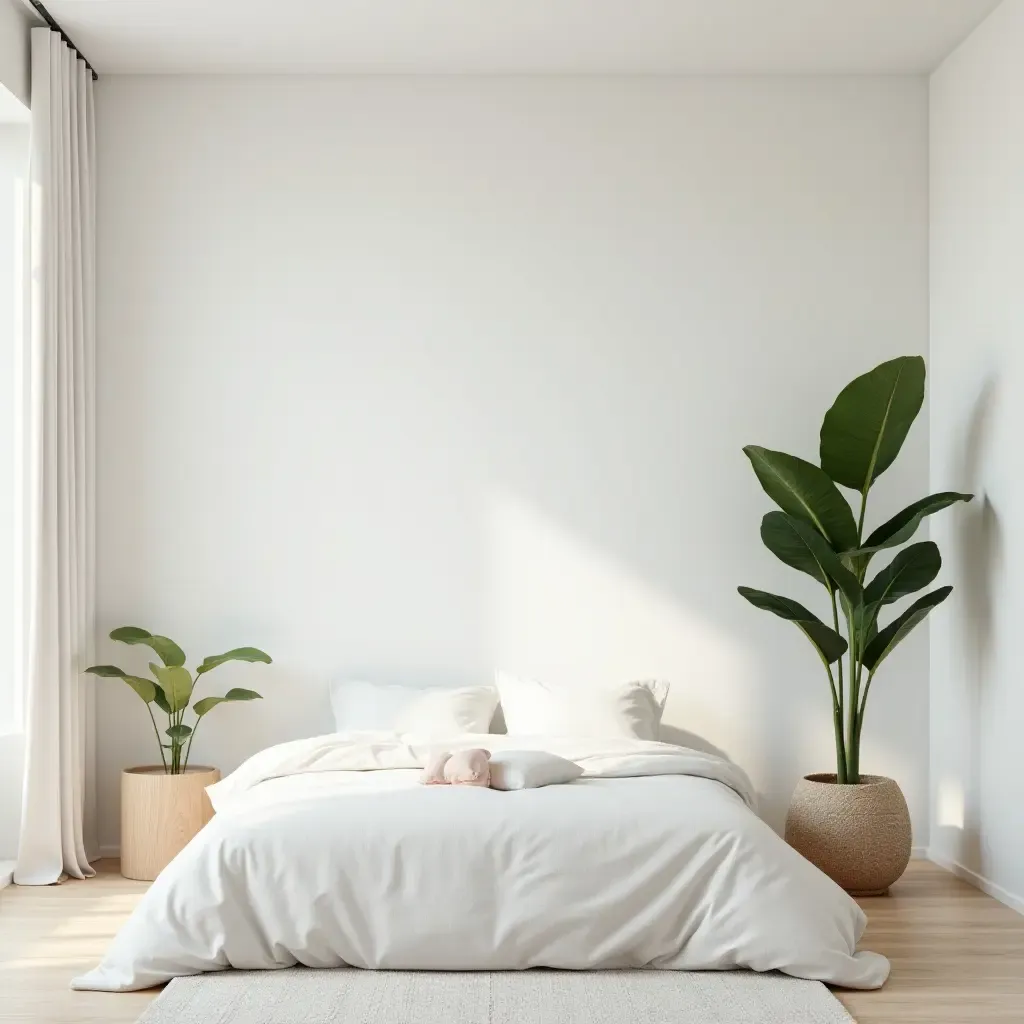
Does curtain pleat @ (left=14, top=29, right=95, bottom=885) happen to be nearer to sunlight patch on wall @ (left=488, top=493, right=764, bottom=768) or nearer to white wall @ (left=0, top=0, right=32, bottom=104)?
white wall @ (left=0, top=0, right=32, bottom=104)

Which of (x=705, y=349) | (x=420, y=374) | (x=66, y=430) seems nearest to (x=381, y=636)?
(x=420, y=374)

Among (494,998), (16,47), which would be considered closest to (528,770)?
(494,998)

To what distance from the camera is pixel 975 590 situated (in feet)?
14.5

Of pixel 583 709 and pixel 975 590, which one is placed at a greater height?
pixel 975 590

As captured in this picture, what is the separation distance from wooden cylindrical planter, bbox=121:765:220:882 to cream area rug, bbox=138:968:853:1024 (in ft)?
4.20

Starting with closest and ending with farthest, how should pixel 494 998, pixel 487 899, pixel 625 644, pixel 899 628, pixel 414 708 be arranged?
pixel 494 998 < pixel 487 899 < pixel 899 628 < pixel 414 708 < pixel 625 644

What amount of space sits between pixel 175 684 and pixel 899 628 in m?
2.60

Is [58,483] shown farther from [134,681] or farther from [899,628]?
[899,628]

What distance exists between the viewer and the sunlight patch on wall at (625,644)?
4805mm

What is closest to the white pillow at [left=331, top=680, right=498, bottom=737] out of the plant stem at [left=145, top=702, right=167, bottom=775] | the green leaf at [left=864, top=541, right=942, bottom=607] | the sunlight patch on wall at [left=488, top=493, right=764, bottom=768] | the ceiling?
the sunlight patch on wall at [left=488, top=493, right=764, bottom=768]

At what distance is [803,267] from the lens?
487cm

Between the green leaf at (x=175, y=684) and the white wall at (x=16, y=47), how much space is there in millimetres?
2122

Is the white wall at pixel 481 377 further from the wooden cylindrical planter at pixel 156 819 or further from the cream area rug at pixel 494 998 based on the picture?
the cream area rug at pixel 494 998

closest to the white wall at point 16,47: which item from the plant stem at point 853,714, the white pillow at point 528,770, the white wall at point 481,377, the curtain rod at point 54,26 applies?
the curtain rod at point 54,26
